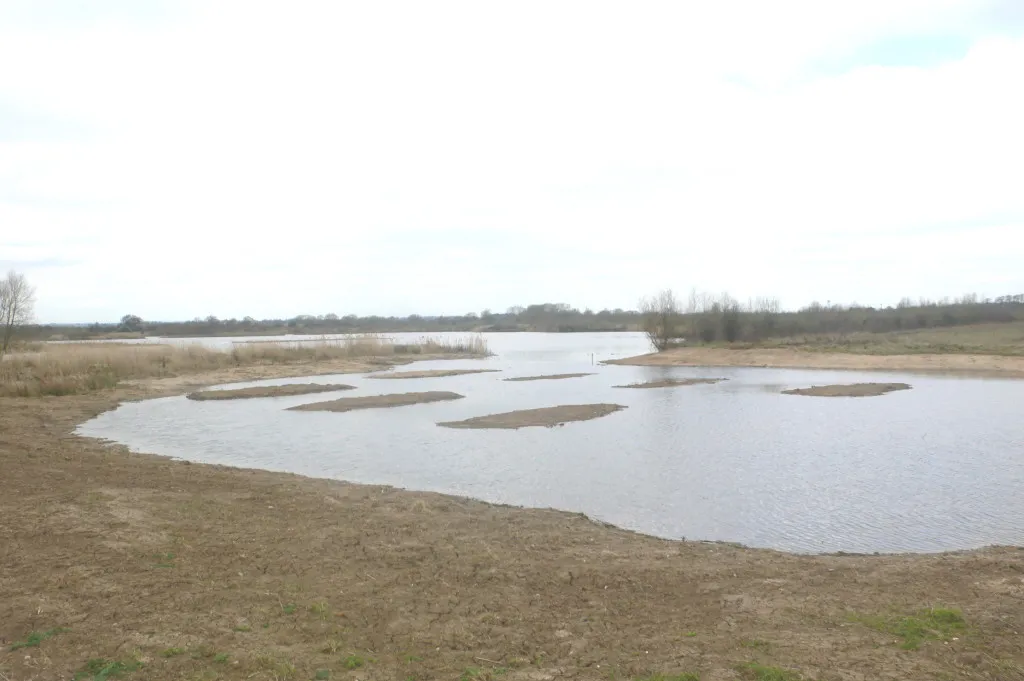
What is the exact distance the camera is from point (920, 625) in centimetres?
577

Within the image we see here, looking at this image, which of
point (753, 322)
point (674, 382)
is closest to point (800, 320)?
point (753, 322)

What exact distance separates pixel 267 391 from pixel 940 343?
47.9m

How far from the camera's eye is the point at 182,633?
565 cm

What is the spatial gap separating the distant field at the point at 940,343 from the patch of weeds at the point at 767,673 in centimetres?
4768

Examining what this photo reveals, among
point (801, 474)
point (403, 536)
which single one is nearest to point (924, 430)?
point (801, 474)

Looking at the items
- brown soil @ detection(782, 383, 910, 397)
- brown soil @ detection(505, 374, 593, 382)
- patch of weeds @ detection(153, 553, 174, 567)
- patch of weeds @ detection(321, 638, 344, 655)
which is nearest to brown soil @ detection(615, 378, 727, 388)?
brown soil @ detection(505, 374, 593, 382)

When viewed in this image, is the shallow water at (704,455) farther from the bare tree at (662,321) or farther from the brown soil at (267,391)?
the bare tree at (662,321)

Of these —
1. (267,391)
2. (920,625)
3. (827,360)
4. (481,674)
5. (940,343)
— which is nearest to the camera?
(481,674)

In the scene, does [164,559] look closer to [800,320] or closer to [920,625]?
[920,625]

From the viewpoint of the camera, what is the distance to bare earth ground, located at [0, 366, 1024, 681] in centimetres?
516

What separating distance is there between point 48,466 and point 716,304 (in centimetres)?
6094

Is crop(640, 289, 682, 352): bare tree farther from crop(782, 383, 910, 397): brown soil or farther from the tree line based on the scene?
crop(782, 383, 910, 397): brown soil

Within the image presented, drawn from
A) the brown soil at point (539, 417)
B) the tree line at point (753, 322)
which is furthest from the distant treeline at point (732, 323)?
the brown soil at point (539, 417)

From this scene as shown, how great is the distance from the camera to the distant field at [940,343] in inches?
1864
